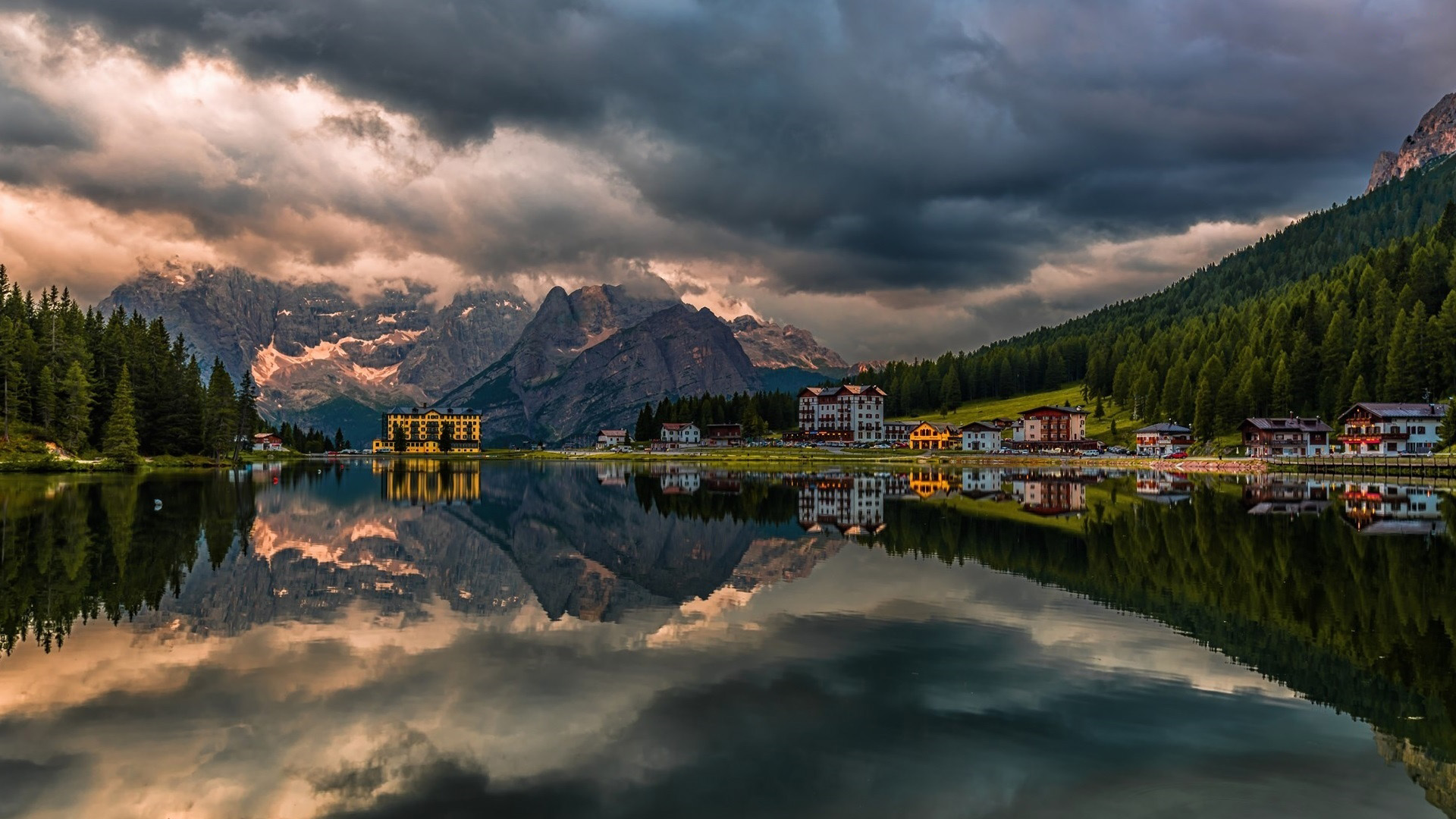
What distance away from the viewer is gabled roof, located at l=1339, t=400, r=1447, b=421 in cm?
14138

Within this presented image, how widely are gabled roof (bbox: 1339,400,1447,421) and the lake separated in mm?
112629

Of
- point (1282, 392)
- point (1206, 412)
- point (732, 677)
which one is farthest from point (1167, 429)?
point (732, 677)

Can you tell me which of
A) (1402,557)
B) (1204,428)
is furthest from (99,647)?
(1204,428)

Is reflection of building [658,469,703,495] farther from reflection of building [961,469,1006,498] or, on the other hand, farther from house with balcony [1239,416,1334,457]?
house with balcony [1239,416,1334,457]

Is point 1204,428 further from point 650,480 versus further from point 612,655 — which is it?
point 612,655

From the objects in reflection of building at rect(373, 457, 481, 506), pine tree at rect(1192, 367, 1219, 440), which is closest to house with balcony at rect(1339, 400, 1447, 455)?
pine tree at rect(1192, 367, 1219, 440)

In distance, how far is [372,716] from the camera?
18.2 m

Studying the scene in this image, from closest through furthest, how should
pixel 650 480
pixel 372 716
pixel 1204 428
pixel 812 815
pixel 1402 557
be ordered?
pixel 812 815 → pixel 372 716 → pixel 1402 557 → pixel 650 480 → pixel 1204 428

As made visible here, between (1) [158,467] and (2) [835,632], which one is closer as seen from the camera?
(2) [835,632]

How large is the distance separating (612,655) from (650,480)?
109387 mm

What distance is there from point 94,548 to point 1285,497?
89649 mm

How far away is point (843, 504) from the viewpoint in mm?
82312

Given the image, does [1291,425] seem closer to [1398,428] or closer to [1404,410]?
[1404,410]

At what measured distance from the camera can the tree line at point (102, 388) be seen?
413ft
